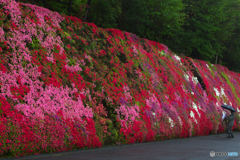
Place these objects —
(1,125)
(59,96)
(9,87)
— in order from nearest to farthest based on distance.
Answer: (1,125) → (9,87) → (59,96)

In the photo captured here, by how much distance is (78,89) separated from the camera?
35.4 feet

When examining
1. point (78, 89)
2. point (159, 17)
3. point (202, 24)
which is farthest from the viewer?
point (202, 24)

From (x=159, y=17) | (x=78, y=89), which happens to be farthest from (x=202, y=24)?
(x=78, y=89)

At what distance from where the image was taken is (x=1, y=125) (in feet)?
22.7

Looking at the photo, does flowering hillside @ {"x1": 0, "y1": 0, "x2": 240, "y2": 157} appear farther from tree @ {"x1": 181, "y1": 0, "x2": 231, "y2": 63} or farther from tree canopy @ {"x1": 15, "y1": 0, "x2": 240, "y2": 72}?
tree @ {"x1": 181, "y1": 0, "x2": 231, "y2": 63}

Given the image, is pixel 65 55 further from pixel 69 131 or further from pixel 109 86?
pixel 69 131

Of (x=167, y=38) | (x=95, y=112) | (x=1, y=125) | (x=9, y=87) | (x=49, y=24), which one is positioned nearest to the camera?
(x=1, y=125)

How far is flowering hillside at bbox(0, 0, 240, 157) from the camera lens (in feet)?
26.2

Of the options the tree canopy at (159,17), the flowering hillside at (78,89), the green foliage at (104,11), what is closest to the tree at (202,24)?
the tree canopy at (159,17)

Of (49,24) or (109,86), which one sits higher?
(49,24)

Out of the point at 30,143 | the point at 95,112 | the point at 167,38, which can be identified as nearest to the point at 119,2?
the point at 167,38

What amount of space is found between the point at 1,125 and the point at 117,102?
19.9ft

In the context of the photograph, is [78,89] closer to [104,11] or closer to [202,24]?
[104,11]

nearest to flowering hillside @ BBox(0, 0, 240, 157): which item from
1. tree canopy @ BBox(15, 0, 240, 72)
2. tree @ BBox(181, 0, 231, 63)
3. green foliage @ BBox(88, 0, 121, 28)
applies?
tree canopy @ BBox(15, 0, 240, 72)
